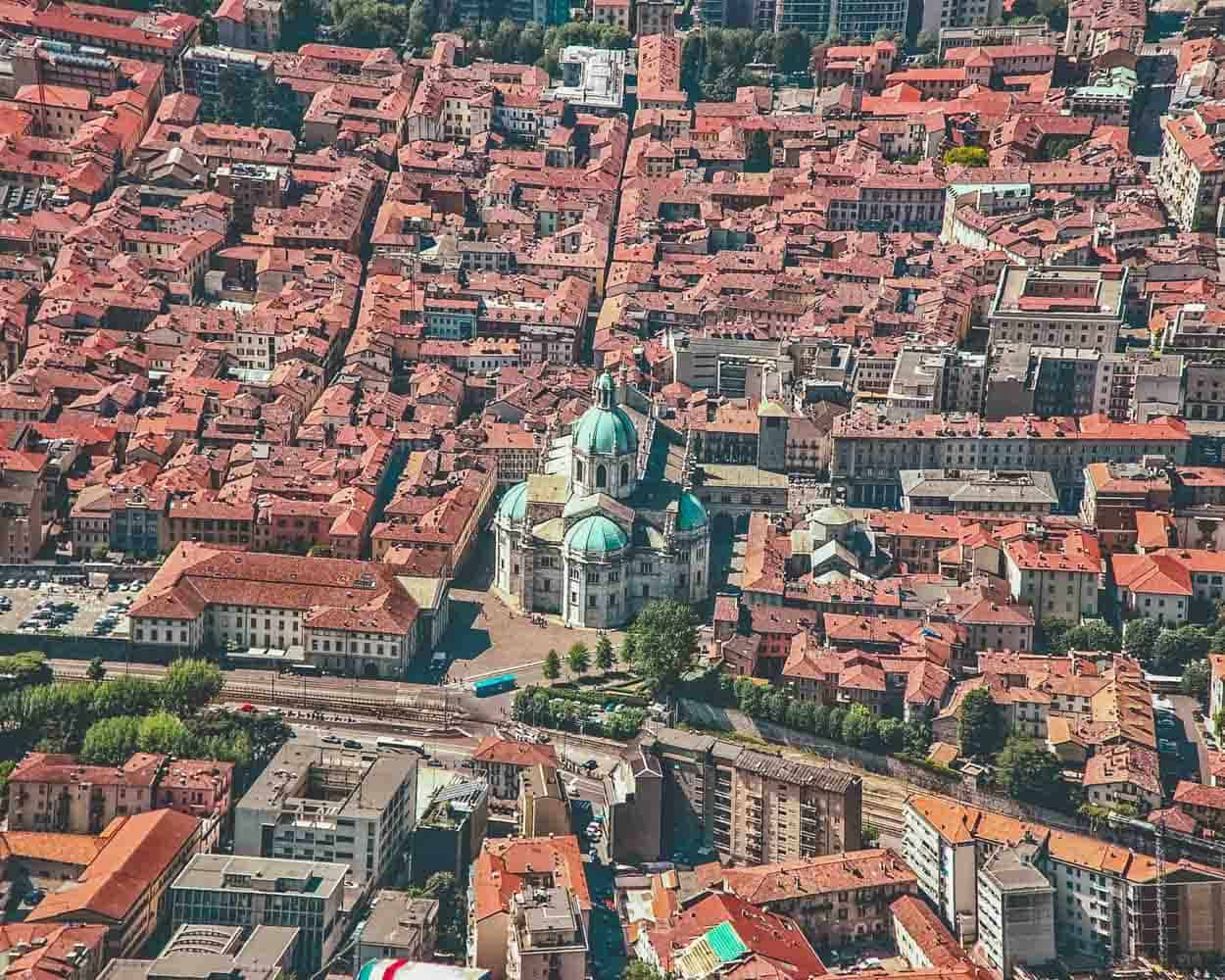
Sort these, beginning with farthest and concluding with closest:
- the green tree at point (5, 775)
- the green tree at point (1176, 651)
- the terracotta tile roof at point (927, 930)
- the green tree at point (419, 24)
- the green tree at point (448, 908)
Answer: the green tree at point (419, 24)
the green tree at point (1176, 651)
the green tree at point (5, 775)
the green tree at point (448, 908)
the terracotta tile roof at point (927, 930)

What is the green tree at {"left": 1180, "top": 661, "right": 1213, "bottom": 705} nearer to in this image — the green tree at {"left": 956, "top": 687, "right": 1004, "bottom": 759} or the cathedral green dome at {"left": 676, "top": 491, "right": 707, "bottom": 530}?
the green tree at {"left": 956, "top": 687, "right": 1004, "bottom": 759}

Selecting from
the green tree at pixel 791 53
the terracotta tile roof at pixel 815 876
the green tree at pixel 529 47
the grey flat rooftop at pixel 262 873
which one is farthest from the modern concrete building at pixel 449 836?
the green tree at pixel 529 47

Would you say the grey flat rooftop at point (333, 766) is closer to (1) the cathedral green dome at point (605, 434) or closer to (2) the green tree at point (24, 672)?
(2) the green tree at point (24, 672)

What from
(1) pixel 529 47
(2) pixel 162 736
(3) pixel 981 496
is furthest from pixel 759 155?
(2) pixel 162 736

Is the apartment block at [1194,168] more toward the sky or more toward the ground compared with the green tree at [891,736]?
more toward the sky

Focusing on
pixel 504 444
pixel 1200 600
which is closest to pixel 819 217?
pixel 504 444
